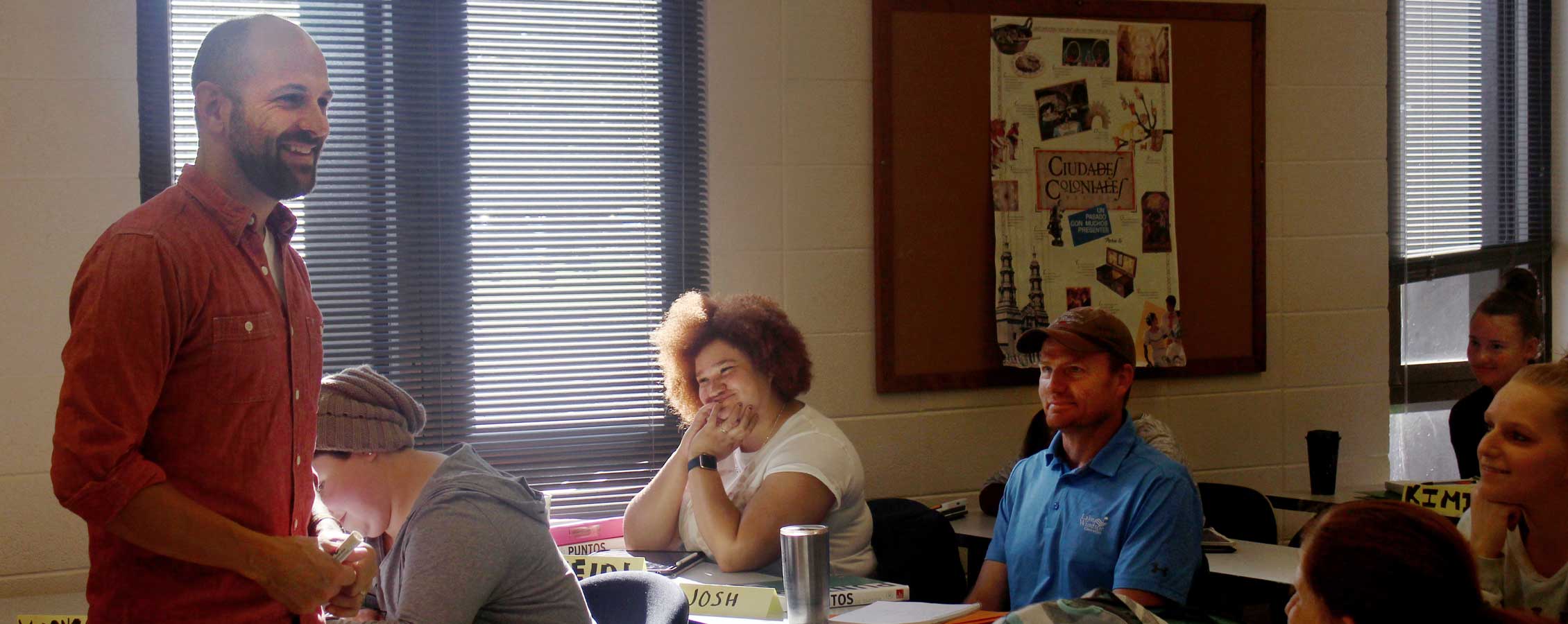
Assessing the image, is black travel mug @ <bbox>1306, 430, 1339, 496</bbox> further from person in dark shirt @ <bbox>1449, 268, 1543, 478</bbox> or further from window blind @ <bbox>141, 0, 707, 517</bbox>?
window blind @ <bbox>141, 0, 707, 517</bbox>

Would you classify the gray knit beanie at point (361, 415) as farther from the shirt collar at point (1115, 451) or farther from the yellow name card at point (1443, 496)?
the yellow name card at point (1443, 496)

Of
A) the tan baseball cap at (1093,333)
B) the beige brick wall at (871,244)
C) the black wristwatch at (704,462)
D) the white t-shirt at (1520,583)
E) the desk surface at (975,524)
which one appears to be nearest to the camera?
the white t-shirt at (1520,583)

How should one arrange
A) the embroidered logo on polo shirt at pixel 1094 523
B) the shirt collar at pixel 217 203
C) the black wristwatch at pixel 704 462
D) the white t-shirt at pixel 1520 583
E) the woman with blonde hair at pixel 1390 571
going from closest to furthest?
the woman with blonde hair at pixel 1390 571 < the shirt collar at pixel 217 203 < the white t-shirt at pixel 1520 583 < the embroidered logo on polo shirt at pixel 1094 523 < the black wristwatch at pixel 704 462

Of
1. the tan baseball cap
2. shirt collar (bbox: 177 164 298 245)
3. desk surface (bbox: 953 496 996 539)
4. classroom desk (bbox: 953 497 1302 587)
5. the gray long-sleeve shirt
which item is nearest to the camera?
shirt collar (bbox: 177 164 298 245)

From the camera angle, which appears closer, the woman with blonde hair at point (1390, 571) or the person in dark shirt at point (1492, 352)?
the woman with blonde hair at point (1390, 571)

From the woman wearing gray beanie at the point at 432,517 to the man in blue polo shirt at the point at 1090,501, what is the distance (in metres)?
1.06

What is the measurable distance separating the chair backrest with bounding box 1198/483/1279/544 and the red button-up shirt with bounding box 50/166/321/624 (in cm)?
243

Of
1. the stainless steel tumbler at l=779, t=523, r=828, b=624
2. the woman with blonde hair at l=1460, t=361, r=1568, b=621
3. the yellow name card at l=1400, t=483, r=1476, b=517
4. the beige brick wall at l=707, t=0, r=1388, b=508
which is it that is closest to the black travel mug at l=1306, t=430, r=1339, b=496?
the beige brick wall at l=707, t=0, r=1388, b=508

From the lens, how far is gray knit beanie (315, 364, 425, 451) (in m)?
1.98

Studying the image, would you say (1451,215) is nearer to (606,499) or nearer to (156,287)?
(606,499)

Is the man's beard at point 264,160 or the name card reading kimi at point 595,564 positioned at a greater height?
the man's beard at point 264,160

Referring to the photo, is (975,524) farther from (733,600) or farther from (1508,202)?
(1508,202)

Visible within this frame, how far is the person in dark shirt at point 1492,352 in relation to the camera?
3.61m

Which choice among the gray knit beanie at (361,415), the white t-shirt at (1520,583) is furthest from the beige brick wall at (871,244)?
the white t-shirt at (1520,583)
